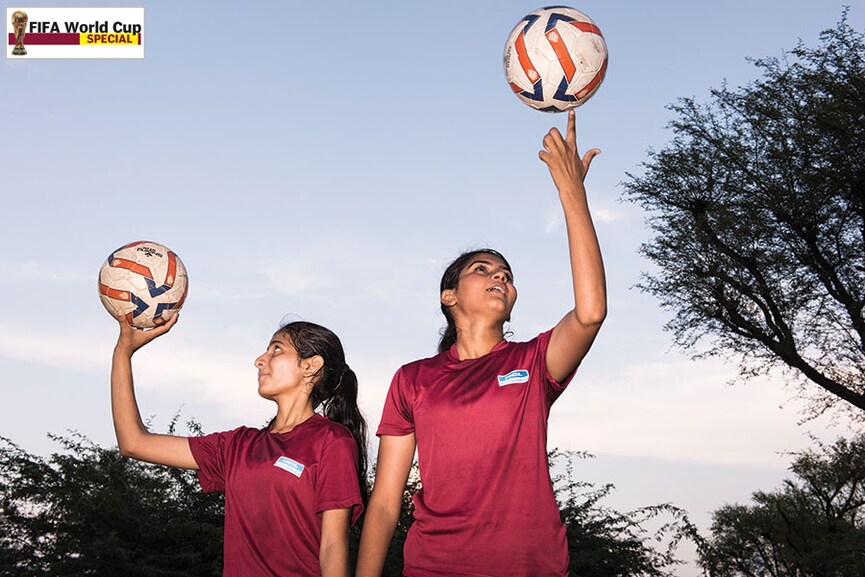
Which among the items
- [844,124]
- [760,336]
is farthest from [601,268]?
[760,336]

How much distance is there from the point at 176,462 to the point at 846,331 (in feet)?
77.0

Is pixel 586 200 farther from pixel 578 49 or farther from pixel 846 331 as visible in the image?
pixel 846 331

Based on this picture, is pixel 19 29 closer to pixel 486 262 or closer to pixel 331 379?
pixel 331 379

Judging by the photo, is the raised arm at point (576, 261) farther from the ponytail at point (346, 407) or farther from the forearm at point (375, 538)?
the ponytail at point (346, 407)

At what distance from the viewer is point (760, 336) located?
26219 mm

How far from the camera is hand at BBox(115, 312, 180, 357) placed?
17.9 feet

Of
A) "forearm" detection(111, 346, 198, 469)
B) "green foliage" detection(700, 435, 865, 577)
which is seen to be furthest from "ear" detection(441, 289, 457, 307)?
"green foliage" detection(700, 435, 865, 577)

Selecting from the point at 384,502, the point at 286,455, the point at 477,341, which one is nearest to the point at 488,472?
the point at 384,502

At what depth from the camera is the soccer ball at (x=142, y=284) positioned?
18.5ft

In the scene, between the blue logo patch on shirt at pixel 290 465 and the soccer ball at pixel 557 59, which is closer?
the blue logo patch on shirt at pixel 290 465

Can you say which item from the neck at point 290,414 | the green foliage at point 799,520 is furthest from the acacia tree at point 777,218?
the neck at point 290,414

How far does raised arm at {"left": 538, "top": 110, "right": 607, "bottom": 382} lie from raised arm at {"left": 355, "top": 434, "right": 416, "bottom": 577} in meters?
0.85

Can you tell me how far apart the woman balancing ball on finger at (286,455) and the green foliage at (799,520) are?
86.8ft

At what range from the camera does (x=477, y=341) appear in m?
4.79
